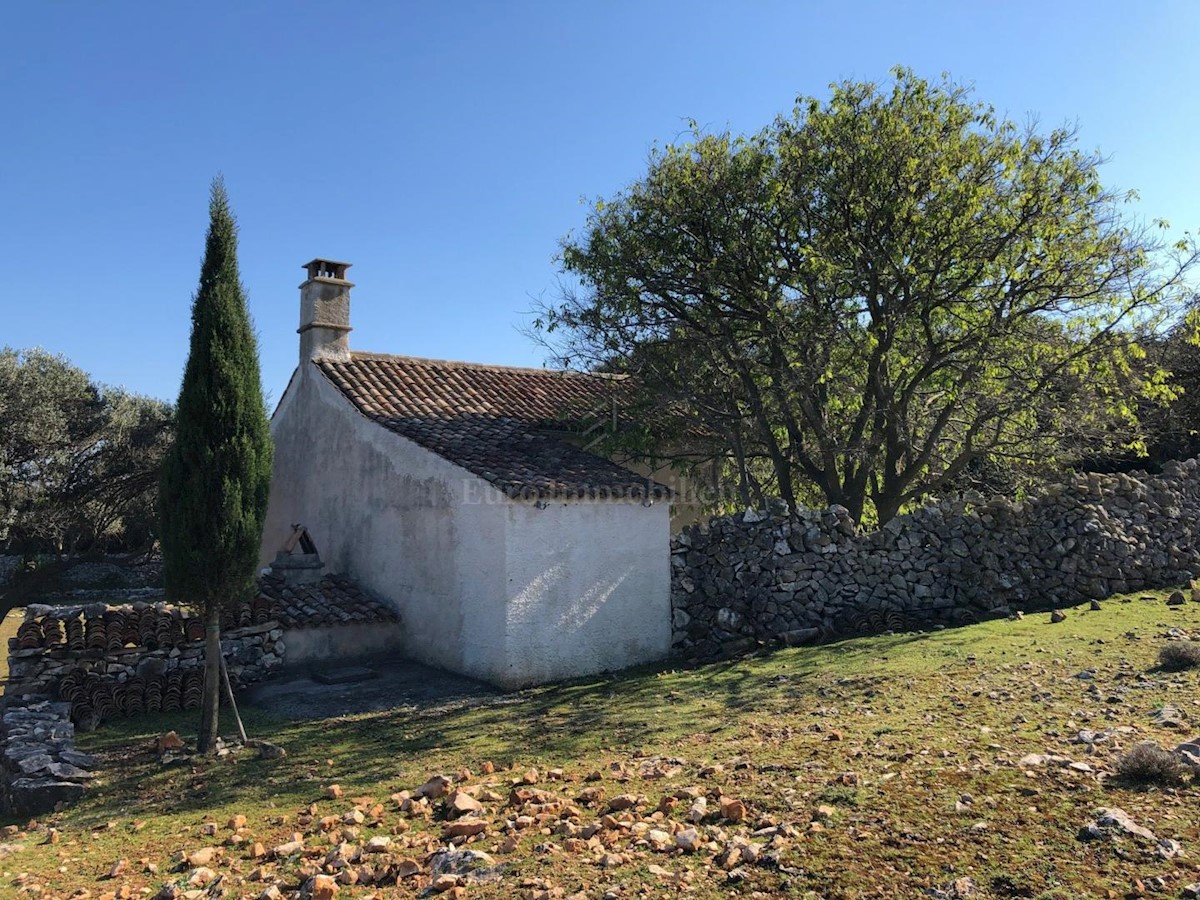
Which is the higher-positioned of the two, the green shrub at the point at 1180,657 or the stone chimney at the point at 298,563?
the stone chimney at the point at 298,563

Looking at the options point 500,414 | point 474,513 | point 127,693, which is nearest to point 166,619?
point 127,693

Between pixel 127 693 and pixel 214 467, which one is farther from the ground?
pixel 214 467

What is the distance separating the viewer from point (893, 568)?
13250 millimetres

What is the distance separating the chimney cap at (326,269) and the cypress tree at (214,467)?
697cm

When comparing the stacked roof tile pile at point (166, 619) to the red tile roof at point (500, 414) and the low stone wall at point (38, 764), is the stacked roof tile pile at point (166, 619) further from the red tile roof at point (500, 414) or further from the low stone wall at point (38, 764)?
the red tile roof at point (500, 414)

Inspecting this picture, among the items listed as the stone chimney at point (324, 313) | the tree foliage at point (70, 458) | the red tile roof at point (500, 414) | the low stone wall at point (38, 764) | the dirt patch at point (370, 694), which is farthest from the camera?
the tree foliage at point (70, 458)

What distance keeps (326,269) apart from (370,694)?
8677mm

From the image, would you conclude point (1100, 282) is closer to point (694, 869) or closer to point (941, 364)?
point (941, 364)

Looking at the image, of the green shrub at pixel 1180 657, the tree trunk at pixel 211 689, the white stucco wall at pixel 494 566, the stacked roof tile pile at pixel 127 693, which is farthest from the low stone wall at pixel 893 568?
the stacked roof tile pile at pixel 127 693

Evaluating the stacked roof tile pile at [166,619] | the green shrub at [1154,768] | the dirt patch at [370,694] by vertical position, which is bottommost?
the dirt patch at [370,694]

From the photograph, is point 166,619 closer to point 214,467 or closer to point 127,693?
point 127,693

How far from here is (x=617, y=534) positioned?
1245cm

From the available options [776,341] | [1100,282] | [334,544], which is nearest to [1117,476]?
[1100,282]

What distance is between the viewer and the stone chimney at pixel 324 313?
51.8 feet
